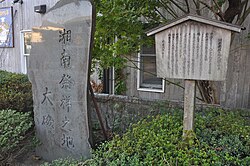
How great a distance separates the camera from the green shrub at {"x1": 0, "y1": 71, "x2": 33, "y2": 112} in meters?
3.71

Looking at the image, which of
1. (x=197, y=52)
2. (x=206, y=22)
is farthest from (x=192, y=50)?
(x=206, y=22)

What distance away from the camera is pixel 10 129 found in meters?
2.92

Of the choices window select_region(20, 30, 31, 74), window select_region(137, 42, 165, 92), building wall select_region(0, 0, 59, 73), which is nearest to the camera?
window select_region(137, 42, 165, 92)

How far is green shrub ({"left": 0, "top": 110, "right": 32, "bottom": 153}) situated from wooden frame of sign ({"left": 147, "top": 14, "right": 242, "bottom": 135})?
198cm

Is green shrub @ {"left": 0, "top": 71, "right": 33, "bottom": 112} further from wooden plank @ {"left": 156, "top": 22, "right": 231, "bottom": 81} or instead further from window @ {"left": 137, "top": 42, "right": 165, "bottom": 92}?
window @ {"left": 137, "top": 42, "right": 165, "bottom": 92}

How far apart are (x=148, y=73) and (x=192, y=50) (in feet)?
11.7

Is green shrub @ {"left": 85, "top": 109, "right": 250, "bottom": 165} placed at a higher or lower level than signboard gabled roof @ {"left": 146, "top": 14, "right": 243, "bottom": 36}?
lower

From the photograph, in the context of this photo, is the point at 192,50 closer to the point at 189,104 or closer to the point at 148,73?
the point at 189,104

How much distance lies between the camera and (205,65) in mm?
2180

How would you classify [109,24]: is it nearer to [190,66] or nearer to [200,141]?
[190,66]

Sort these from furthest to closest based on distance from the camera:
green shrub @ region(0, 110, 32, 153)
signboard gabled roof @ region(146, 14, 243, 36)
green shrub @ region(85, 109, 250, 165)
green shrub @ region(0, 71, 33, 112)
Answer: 1. green shrub @ region(0, 71, 33, 112)
2. green shrub @ region(0, 110, 32, 153)
3. green shrub @ region(85, 109, 250, 165)
4. signboard gabled roof @ region(146, 14, 243, 36)

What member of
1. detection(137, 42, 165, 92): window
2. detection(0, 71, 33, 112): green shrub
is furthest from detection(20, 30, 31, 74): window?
detection(137, 42, 165, 92): window

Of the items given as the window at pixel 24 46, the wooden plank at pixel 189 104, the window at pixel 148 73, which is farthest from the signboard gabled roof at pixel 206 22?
the window at pixel 24 46

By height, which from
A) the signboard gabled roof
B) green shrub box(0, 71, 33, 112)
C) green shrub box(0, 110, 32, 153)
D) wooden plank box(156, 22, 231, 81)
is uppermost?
the signboard gabled roof
